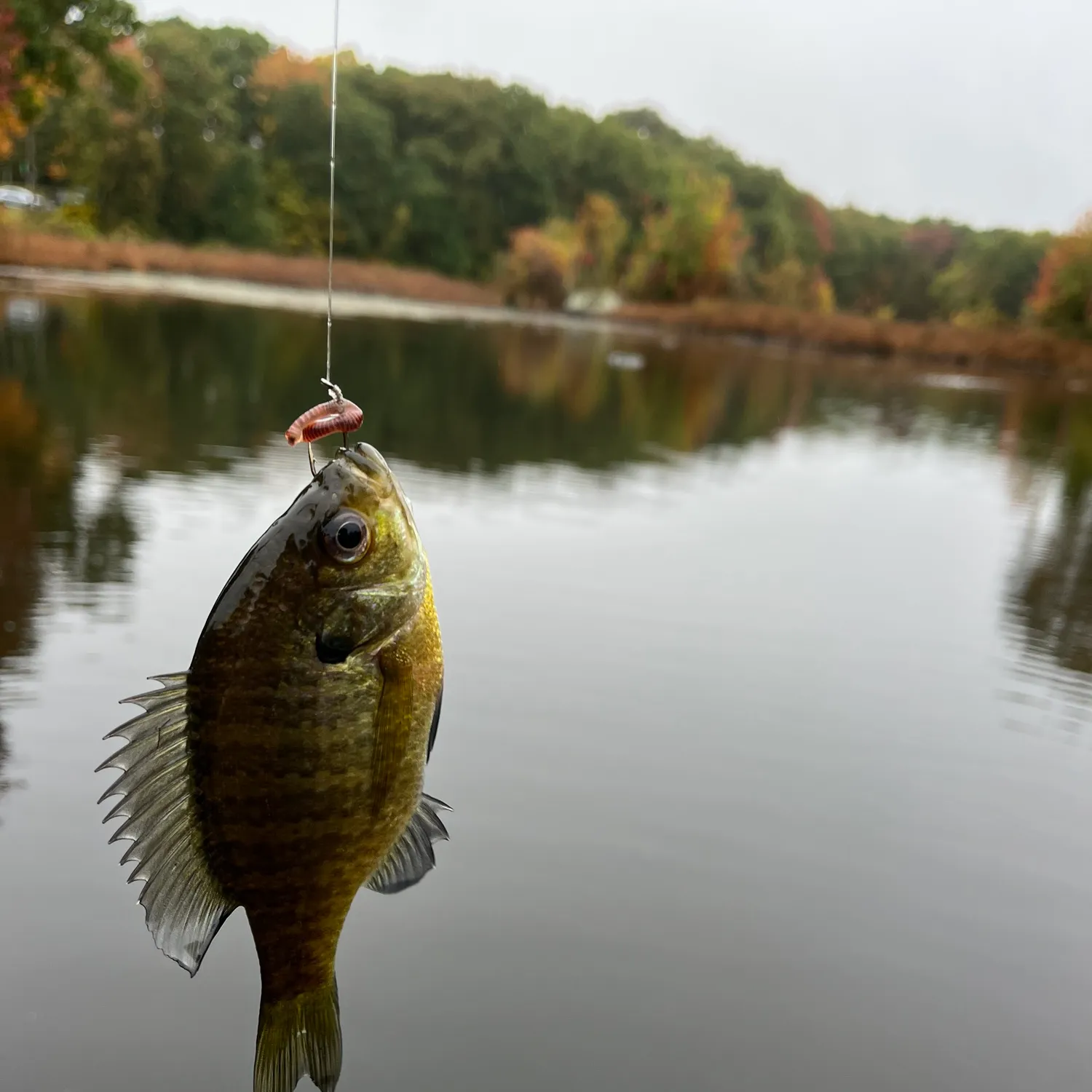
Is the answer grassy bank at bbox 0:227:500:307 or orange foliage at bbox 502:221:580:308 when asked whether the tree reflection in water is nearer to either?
grassy bank at bbox 0:227:500:307

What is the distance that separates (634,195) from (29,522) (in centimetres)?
8905

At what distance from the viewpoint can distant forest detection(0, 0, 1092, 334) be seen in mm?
61438

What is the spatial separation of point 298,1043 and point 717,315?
62.8 meters

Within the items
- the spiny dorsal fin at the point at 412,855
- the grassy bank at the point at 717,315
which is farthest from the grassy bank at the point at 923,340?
the spiny dorsal fin at the point at 412,855

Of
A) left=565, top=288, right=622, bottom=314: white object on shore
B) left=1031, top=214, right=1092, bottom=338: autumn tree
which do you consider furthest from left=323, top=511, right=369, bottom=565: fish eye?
left=565, top=288, right=622, bottom=314: white object on shore

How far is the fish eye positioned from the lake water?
2913 mm

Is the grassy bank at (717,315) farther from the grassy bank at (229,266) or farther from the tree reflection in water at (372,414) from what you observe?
the tree reflection in water at (372,414)

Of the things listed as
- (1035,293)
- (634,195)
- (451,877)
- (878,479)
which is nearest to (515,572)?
(451,877)

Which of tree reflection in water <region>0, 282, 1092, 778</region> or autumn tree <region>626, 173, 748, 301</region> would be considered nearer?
tree reflection in water <region>0, 282, 1092, 778</region>

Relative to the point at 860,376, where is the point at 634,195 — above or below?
above

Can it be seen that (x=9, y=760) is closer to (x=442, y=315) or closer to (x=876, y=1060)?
(x=876, y=1060)

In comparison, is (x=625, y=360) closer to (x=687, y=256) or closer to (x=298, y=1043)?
(x=298, y=1043)

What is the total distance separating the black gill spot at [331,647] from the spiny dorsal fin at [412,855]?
16.2 inches

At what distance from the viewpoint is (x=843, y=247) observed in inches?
4732
